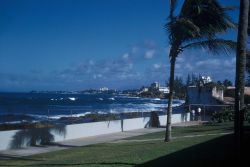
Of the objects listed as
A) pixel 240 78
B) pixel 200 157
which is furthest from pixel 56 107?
pixel 240 78

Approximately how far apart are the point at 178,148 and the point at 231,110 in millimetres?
16910

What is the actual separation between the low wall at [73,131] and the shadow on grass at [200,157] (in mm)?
7736

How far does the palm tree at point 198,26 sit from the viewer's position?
14789 mm

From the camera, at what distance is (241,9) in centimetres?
909

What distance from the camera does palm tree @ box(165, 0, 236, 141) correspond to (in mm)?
14789

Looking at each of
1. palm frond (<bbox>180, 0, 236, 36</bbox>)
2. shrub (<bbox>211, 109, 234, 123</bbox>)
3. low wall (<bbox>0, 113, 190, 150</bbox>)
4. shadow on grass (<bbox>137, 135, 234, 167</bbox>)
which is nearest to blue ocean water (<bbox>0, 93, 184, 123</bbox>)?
low wall (<bbox>0, 113, 190, 150</bbox>)

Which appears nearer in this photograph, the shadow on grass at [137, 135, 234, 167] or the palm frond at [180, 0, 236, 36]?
the shadow on grass at [137, 135, 234, 167]

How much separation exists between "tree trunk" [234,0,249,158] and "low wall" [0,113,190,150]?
10.7 m

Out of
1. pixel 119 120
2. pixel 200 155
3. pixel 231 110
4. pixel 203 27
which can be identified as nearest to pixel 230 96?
pixel 231 110

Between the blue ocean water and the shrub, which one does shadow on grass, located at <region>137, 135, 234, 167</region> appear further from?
the shrub

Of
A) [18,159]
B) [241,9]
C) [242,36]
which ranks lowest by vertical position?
[18,159]

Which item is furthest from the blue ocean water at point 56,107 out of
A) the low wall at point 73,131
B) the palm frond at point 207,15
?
the palm frond at point 207,15

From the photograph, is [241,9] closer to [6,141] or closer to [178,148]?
[178,148]

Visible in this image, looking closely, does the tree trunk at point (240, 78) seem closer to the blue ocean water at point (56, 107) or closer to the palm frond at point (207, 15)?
the palm frond at point (207, 15)
